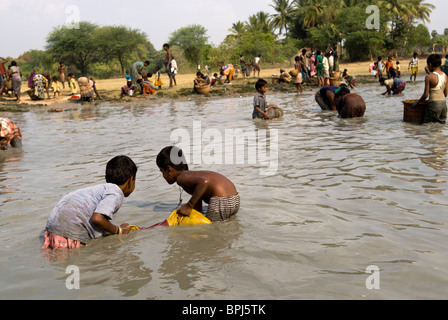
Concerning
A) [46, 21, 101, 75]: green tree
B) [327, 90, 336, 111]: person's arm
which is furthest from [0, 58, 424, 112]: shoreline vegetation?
[46, 21, 101, 75]: green tree

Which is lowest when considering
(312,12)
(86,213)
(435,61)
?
(86,213)

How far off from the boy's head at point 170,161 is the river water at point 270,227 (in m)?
0.57

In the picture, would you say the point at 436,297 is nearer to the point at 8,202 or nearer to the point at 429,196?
the point at 429,196

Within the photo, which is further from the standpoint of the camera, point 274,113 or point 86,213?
point 274,113

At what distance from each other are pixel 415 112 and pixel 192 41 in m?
42.7

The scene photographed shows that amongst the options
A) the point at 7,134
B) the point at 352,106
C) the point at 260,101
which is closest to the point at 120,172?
the point at 7,134

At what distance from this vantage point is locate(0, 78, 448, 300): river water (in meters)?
3.14

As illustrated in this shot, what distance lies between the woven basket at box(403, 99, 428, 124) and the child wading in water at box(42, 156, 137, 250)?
25.6 feet

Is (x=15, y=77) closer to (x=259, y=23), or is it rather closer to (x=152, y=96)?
(x=152, y=96)

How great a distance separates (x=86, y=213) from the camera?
3.98 m

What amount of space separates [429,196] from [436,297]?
92.6 inches

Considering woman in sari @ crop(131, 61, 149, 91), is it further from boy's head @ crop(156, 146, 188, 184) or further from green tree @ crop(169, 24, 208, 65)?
green tree @ crop(169, 24, 208, 65)

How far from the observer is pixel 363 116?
12016 mm

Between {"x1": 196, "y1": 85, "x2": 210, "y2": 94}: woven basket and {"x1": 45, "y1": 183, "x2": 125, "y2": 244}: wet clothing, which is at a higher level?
{"x1": 196, "y1": 85, "x2": 210, "y2": 94}: woven basket
